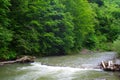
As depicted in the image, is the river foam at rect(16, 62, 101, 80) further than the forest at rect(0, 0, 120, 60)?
No

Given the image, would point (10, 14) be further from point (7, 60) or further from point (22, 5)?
point (7, 60)

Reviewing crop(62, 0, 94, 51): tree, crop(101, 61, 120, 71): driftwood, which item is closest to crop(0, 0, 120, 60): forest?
crop(62, 0, 94, 51): tree

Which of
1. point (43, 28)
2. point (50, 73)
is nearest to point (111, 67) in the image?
point (50, 73)

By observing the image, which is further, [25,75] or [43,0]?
[43,0]

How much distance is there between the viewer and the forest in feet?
87.9

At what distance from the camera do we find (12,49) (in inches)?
1085

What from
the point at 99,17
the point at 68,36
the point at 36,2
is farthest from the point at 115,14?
the point at 36,2

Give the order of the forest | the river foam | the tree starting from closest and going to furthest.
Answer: the river foam, the forest, the tree

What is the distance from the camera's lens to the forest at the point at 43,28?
1055 inches

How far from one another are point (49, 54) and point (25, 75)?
13377 millimetres

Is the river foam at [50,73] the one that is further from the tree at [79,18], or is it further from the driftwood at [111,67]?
the tree at [79,18]

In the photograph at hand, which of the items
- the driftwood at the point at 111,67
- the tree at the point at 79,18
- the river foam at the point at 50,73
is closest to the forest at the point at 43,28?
the tree at the point at 79,18

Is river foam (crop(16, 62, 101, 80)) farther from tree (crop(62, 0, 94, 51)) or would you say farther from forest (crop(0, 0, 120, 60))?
tree (crop(62, 0, 94, 51))

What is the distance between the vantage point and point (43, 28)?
1228 inches
